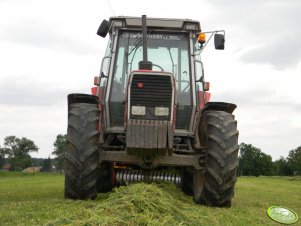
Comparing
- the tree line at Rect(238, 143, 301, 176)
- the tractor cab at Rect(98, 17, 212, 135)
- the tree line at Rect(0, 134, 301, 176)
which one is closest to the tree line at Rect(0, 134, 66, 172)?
the tree line at Rect(0, 134, 301, 176)

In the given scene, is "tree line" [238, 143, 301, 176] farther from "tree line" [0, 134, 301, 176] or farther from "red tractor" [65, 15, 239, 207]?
"red tractor" [65, 15, 239, 207]

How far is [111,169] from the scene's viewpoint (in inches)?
339

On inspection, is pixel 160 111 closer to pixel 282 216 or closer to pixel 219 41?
pixel 219 41

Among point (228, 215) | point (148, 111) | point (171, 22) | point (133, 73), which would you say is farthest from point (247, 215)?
point (171, 22)

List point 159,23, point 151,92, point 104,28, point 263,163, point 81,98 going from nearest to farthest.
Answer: point 151,92, point 81,98, point 104,28, point 159,23, point 263,163

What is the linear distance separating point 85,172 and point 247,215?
8.01ft

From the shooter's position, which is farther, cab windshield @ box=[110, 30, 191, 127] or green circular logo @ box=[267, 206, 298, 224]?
cab windshield @ box=[110, 30, 191, 127]

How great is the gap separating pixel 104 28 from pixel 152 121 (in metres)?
2.12

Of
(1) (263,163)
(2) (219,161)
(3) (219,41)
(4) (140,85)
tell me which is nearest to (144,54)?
(4) (140,85)

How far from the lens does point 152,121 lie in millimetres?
7191

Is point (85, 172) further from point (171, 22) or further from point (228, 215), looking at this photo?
point (171, 22)

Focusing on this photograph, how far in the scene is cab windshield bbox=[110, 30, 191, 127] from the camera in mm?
8262

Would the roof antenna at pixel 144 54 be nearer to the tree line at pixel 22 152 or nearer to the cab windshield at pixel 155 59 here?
the cab windshield at pixel 155 59

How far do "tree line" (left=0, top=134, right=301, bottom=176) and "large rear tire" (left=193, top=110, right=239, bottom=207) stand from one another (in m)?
96.2
